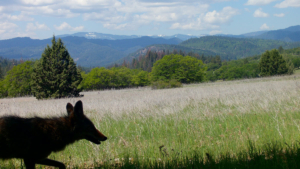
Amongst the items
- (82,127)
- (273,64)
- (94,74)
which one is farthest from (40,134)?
(94,74)

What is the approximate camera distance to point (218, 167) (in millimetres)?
3359

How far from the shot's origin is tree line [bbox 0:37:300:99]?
26.4m

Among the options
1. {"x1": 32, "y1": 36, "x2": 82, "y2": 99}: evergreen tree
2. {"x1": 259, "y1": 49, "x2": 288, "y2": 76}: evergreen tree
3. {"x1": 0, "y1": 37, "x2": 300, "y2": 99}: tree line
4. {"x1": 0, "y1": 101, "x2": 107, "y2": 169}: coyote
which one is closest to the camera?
{"x1": 0, "y1": 101, "x2": 107, "y2": 169}: coyote

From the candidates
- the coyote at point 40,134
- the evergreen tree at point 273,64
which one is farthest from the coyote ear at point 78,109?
the evergreen tree at point 273,64

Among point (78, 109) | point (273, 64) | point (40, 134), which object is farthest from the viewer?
point (273, 64)

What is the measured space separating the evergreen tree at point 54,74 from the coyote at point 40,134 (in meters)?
25.0

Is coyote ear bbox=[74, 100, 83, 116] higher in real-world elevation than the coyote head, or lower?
higher

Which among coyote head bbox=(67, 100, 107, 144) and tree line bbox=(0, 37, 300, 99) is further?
A: tree line bbox=(0, 37, 300, 99)

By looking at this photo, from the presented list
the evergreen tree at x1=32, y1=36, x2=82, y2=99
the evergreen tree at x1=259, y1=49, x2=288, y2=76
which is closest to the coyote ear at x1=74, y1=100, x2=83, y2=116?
the evergreen tree at x1=32, y1=36, x2=82, y2=99

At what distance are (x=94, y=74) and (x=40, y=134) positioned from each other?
290 feet

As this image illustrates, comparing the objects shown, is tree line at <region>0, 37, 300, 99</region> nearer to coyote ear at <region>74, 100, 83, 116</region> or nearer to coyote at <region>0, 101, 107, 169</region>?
coyote at <region>0, 101, 107, 169</region>

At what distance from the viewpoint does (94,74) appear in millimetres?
88562

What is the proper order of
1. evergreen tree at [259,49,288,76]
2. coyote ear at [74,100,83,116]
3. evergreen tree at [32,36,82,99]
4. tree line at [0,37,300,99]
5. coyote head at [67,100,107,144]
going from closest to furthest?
coyote ear at [74,100,83,116], coyote head at [67,100,107,144], evergreen tree at [32,36,82,99], tree line at [0,37,300,99], evergreen tree at [259,49,288,76]

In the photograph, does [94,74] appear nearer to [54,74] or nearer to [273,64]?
[54,74]
